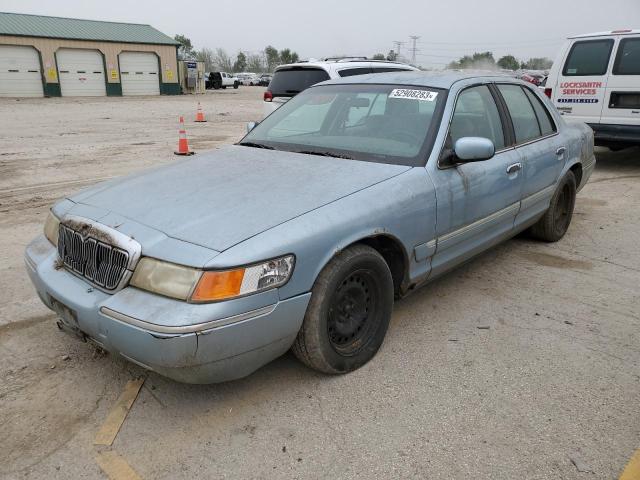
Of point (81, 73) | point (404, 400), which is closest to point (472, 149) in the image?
point (404, 400)

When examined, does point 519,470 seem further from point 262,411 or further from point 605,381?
point 262,411

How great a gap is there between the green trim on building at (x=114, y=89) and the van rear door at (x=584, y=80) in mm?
33560

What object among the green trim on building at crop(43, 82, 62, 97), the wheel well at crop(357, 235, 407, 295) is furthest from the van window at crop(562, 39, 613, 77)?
the green trim on building at crop(43, 82, 62, 97)

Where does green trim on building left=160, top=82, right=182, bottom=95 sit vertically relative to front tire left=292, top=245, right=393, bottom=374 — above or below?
above

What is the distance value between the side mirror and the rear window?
5.51m

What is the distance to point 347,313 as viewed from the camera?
293 cm

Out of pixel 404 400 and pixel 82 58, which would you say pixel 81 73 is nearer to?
pixel 82 58

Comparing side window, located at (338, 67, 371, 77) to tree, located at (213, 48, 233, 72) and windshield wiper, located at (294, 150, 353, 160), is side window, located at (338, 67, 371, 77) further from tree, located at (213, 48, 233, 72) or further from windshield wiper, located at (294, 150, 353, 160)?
tree, located at (213, 48, 233, 72)

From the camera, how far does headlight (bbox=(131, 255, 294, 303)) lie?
7.49 feet

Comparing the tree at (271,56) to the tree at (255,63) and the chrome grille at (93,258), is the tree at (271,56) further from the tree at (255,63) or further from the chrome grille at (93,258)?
the chrome grille at (93,258)

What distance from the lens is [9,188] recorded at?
24.3ft

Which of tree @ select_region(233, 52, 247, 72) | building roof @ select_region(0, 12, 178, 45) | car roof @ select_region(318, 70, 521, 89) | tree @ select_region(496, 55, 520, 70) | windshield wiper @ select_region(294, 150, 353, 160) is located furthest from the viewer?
tree @ select_region(233, 52, 247, 72)

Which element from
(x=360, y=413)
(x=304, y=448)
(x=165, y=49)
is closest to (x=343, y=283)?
(x=360, y=413)

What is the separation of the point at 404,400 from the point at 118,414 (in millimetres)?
1470
